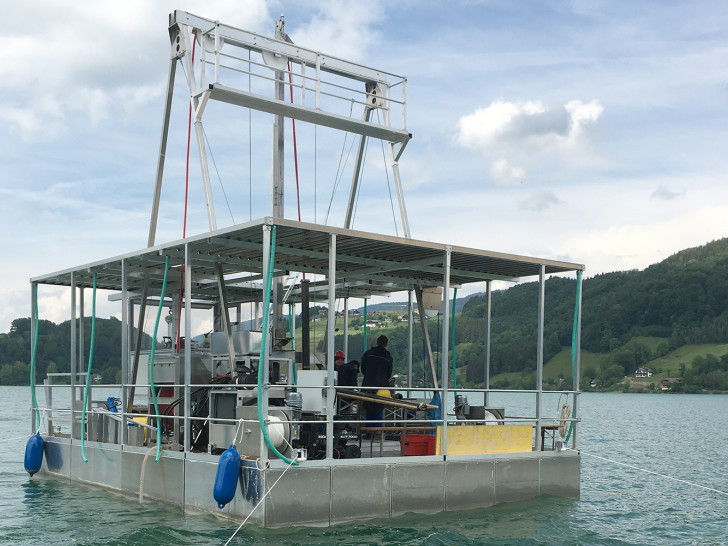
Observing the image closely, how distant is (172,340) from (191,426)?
13.1 ft

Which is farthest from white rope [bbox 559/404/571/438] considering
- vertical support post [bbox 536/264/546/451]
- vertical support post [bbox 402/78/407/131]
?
vertical support post [bbox 402/78/407/131]

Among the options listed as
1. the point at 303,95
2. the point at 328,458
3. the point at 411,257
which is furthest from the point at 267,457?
the point at 303,95

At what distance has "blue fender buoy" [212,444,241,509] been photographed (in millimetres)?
11734

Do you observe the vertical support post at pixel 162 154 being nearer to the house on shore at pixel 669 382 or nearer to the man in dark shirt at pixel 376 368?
the man in dark shirt at pixel 376 368

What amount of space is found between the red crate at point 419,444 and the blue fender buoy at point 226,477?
9.96 feet

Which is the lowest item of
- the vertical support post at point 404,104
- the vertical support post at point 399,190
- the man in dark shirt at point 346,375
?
the man in dark shirt at point 346,375

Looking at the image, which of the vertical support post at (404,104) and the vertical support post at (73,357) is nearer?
the vertical support post at (73,357)

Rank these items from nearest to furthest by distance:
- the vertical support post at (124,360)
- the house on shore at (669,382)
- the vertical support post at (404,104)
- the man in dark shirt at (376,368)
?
the man in dark shirt at (376,368) → the vertical support post at (124,360) → the vertical support post at (404,104) → the house on shore at (669,382)

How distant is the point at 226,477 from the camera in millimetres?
11742

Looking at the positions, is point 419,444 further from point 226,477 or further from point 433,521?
point 226,477

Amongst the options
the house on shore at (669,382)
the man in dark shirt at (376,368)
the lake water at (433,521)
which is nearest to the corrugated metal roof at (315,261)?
the man in dark shirt at (376,368)

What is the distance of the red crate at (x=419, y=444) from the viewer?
1379 cm

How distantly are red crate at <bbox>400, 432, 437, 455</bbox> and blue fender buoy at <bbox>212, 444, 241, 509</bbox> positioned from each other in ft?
9.96

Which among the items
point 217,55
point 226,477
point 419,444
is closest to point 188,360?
point 226,477
